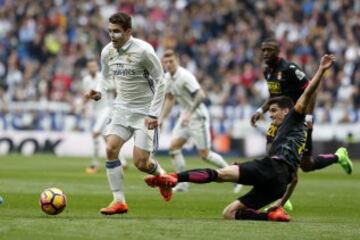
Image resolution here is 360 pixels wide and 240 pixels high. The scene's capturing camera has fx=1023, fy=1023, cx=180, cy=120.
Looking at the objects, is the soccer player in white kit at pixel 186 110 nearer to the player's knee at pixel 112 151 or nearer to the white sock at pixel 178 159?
the white sock at pixel 178 159

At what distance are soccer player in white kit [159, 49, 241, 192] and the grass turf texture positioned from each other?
0.67 meters

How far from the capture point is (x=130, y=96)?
1305 centimetres

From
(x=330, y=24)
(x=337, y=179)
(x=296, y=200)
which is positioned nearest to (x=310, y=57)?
(x=330, y=24)

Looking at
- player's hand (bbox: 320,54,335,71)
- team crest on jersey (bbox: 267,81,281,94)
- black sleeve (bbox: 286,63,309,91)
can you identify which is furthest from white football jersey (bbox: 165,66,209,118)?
player's hand (bbox: 320,54,335,71)

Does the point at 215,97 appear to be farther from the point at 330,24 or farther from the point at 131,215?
the point at 131,215

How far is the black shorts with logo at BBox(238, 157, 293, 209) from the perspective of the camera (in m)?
11.6

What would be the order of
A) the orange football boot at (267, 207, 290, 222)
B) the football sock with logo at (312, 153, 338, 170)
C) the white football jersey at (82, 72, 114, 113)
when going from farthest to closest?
the white football jersey at (82, 72, 114, 113)
the football sock with logo at (312, 153, 338, 170)
the orange football boot at (267, 207, 290, 222)

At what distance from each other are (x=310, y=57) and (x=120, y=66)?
2143 centimetres

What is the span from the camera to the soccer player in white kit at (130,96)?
12711 millimetres

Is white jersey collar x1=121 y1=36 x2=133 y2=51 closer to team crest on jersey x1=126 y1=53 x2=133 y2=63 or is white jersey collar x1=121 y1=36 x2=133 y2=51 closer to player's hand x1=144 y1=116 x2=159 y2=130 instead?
team crest on jersey x1=126 y1=53 x2=133 y2=63

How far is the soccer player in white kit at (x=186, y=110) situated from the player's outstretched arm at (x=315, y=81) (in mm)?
6734

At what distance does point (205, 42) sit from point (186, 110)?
17973mm

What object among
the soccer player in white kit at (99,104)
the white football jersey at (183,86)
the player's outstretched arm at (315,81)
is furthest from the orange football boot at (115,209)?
the soccer player in white kit at (99,104)

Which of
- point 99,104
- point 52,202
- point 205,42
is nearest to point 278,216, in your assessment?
point 52,202
